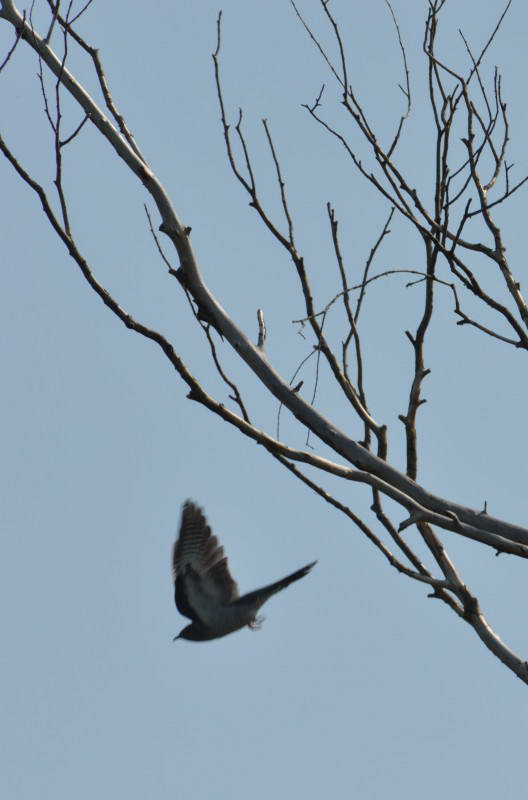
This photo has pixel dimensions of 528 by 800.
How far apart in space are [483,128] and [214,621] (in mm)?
3248

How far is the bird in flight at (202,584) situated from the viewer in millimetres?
6359

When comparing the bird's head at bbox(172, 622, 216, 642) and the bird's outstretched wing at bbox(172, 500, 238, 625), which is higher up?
the bird's outstretched wing at bbox(172, 500, 238, 625)

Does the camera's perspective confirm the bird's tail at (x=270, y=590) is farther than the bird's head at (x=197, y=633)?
No

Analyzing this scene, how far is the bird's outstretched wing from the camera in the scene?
6430 millimetres

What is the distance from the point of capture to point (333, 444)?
154 inches

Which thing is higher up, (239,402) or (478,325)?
(478,325)

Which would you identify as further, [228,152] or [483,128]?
[483,128]

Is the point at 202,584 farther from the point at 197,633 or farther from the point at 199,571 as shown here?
the point at 197,633

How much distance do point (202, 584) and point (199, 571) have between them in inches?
3.2

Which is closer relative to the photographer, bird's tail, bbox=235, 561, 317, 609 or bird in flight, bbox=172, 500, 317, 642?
bird's tail, bbox=235, 561, 317, 609

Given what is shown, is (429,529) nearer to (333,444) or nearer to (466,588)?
(466,588)

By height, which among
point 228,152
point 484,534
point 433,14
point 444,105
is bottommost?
point 484,534

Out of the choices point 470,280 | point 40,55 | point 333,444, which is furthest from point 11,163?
point 470,280

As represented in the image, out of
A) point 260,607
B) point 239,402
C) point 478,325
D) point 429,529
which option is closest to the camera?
point 239,402
